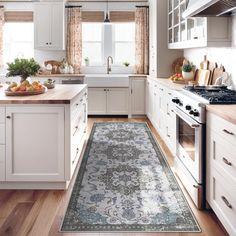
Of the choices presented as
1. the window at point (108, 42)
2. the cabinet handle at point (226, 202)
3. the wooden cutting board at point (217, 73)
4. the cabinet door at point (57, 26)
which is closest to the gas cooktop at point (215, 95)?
the wooden cutting board at point (217, 73)

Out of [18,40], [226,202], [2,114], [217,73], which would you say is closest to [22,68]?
[2,114]

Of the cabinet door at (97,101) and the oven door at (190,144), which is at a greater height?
the cabinet door at (97,101)

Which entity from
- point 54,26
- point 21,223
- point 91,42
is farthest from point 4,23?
point 21,223

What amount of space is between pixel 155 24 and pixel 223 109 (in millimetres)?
4305

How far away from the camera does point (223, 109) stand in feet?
7.91

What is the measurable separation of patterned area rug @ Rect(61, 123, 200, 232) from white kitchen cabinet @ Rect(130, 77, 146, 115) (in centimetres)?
249

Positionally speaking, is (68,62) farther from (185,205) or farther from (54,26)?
(185,205)

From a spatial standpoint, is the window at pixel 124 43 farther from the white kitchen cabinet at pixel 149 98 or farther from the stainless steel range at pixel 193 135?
the stainless steel range at pixel 193 135

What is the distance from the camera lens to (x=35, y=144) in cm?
317

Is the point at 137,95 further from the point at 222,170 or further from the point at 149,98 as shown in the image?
the point at 222,170

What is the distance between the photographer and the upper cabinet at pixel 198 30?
3781 mm

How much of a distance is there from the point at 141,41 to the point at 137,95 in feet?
4.15

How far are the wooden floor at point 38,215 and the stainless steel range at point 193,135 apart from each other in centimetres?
18

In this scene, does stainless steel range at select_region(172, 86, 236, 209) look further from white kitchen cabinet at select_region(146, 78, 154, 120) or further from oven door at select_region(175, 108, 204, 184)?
white kitchen cabinet at select_region(146, 78, 154, 120)
